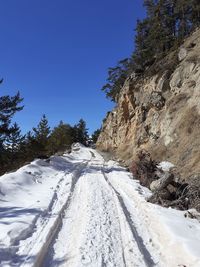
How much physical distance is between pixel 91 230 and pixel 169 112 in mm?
17401

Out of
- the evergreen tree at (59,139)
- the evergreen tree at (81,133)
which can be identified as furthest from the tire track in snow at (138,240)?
the evergreen tree at (81,133)

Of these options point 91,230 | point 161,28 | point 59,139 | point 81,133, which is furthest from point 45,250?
point 81,133

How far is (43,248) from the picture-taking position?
6352 mm

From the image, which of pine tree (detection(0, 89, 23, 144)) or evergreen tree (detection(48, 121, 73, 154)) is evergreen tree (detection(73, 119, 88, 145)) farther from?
pine tree (detection(0, 89, 23, 144))

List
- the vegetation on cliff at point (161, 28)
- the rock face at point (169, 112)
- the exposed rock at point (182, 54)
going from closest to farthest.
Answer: the rock face at point (169, 112) < the exposed rock at point (182, 54) < the vegetation on cliff at point (161, 28)

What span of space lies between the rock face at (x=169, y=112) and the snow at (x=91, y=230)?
5.47m

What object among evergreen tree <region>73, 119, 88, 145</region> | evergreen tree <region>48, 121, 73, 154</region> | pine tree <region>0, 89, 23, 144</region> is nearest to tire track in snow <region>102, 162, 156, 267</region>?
pine tree <region>0, 89, 23, 144</region>

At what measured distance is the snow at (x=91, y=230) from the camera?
234 inches

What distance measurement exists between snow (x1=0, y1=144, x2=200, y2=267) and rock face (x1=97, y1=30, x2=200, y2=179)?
547 cm

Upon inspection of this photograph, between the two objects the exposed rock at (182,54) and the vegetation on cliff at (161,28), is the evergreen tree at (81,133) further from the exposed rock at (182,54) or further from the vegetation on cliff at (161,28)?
the exposed rock at (182,54)

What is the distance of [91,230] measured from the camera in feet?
24.6

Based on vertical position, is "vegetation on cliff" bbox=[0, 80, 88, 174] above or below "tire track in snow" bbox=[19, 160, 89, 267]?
above

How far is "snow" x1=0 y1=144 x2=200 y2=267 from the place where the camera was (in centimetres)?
594

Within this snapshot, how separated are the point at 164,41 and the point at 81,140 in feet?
173
